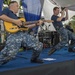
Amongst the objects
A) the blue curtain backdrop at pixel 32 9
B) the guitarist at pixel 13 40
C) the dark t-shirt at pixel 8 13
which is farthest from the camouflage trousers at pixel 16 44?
the blue curtain backdrop at pixel 32 9

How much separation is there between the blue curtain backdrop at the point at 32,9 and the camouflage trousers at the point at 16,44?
2.47m

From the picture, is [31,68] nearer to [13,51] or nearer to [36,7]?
[13,51]

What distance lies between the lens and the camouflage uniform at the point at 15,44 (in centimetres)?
382

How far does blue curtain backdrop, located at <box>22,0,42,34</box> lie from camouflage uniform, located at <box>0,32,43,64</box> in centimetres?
247

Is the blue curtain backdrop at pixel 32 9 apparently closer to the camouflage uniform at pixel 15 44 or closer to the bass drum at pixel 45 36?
the camouflage uniform at pixel 15 44

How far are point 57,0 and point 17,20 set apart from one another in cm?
522

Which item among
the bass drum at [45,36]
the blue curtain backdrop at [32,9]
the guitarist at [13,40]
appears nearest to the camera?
the guitarist at [13,40]

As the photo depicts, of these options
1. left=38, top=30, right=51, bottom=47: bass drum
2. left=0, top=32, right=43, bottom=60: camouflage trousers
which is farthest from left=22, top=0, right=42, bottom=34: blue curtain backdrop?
left=38, top=30, right=51, bottom=47: bass drum

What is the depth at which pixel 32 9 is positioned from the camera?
6805 millimetres

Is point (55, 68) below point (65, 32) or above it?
below

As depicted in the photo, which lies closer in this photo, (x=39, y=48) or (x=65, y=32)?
(x=39, y=48)

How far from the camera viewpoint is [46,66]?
12.9 ft

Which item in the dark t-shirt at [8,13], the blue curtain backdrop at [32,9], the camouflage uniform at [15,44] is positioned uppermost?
the blue curtain backdrop at [32,9]

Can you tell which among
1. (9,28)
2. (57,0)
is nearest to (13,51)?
(9,28)
